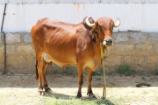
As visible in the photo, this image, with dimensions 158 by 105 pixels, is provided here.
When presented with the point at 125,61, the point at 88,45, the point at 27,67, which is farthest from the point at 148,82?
the point at 27,67

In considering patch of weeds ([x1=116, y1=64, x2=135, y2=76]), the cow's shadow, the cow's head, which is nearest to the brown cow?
the cow's head

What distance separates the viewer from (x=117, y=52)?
757 cm

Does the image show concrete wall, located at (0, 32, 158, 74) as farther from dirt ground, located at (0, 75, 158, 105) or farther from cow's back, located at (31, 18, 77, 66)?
cow's back, located at (31, 18, 77, 66)

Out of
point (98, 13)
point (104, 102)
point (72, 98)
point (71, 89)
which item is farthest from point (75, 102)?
point (98, 13)

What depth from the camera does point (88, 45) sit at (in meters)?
4.88

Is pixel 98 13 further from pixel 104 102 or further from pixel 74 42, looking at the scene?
pixel 104 102

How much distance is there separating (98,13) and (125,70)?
7.41ft

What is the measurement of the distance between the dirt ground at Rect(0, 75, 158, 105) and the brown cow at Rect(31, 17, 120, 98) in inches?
21.2

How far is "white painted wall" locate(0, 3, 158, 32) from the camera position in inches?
297

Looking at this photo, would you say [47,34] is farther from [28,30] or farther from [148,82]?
[148,82]

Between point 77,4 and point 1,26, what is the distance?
288 cm

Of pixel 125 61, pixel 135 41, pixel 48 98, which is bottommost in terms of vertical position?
pixel 48 98

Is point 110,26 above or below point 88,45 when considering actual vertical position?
above

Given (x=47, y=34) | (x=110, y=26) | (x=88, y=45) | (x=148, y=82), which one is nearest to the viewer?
(x=110, y=26)
